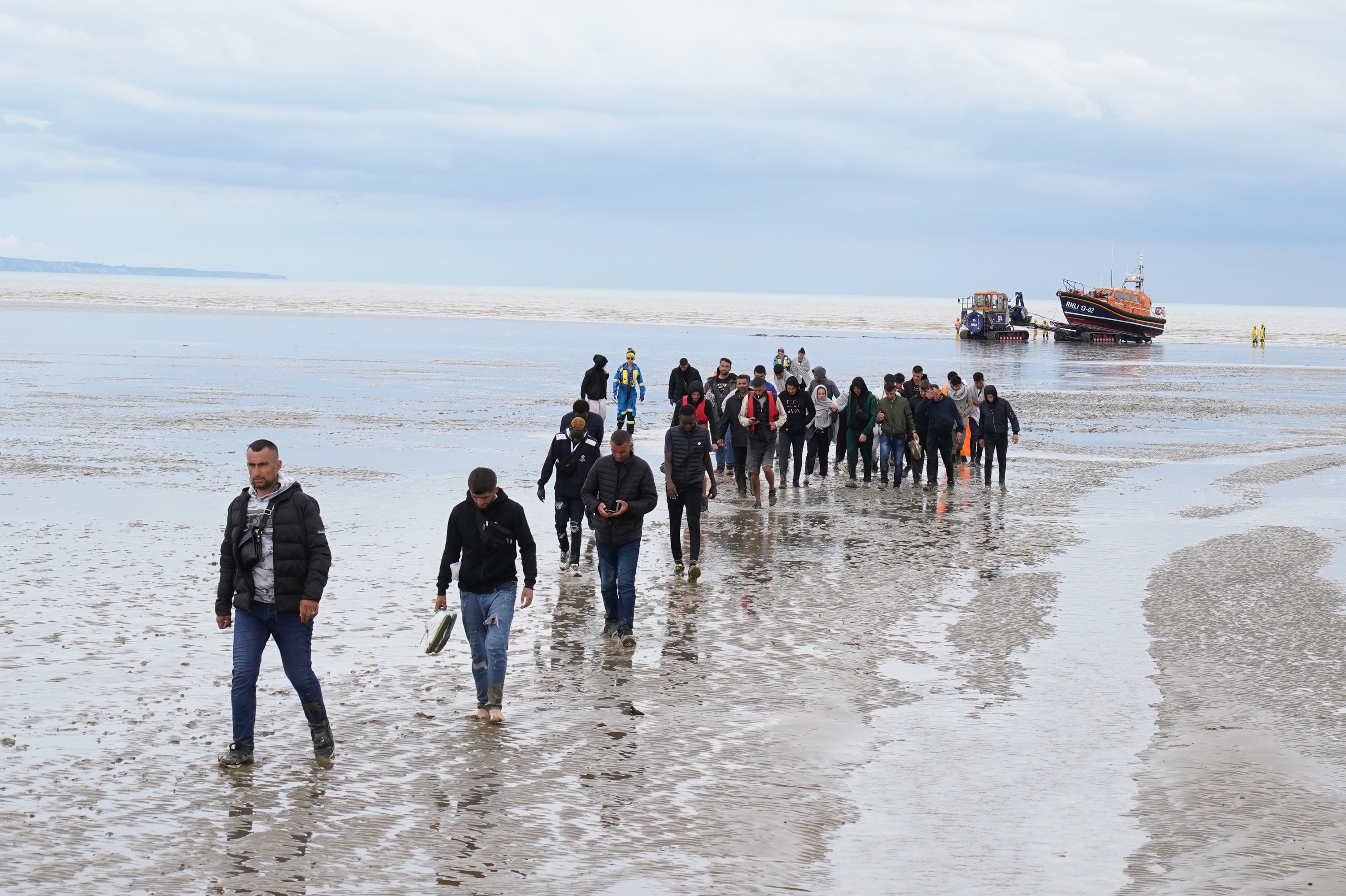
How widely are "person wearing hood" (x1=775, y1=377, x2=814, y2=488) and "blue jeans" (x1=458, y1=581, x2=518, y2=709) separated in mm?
10344

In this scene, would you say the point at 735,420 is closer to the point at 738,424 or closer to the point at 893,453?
the point at 738,424

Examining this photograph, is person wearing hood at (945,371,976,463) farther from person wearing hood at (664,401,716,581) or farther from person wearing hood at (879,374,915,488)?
person wearing hood at (664,401,716,581)

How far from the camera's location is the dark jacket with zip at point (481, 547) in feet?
27.2

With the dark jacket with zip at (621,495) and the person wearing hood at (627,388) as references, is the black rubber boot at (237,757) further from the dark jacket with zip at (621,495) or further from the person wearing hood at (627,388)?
the person wearing hood at (627,388)

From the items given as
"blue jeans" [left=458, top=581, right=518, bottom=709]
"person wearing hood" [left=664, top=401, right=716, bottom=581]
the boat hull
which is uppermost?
the boat hull

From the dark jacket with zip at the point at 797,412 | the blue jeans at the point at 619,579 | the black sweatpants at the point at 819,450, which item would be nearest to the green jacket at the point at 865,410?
the black sweatpants at the point at 819,450

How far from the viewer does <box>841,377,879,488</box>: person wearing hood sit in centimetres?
2005

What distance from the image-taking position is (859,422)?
2017 centimetres

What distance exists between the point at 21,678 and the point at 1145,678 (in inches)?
287

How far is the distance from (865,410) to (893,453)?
2.79 feet

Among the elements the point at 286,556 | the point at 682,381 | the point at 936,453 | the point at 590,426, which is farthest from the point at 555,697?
the point at 682,381

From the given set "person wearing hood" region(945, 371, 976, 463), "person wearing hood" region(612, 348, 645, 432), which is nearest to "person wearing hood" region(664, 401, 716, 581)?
"person wearing hood" region(945, 371, 976, 463)

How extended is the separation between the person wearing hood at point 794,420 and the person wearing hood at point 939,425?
166 centimetres

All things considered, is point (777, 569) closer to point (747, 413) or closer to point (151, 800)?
point (747, 413)
